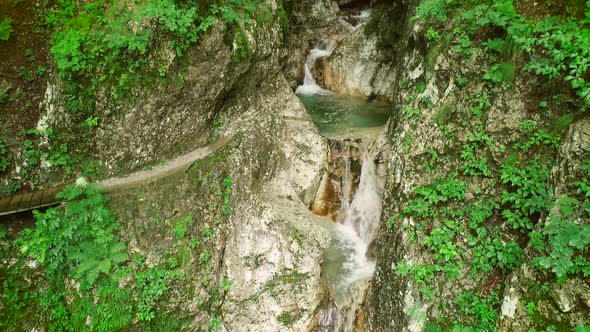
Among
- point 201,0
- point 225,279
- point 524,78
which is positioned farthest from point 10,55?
point 524,78

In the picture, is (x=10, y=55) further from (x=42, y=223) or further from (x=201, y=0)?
(x=201, y=0)

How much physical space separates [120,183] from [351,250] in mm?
6914

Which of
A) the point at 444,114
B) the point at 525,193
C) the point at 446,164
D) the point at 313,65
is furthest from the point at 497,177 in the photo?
the point at 313,65

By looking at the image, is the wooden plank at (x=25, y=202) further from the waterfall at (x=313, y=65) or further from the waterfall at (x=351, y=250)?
the waterfall at (x=313, y=65)

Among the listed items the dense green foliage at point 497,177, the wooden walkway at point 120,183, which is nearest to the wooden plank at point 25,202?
the wooden walkway at point 120,183

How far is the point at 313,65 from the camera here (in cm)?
1780

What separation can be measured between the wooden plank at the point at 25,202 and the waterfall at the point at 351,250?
7.82 metres

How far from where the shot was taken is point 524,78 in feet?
20.6

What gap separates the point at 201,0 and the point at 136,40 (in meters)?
2.16

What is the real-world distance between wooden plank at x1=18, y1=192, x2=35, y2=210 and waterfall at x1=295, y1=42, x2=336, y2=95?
12.2 meters

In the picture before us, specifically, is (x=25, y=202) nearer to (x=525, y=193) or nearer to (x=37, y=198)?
(x=37, y=198)

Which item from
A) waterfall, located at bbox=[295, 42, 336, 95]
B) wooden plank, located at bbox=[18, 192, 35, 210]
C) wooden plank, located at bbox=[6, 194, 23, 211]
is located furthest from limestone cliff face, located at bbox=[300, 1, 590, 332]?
wooden plank, located at bbox=[6, 194, 23, 211]

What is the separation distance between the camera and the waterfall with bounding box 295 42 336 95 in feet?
57.2

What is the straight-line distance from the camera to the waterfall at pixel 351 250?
345 inches
